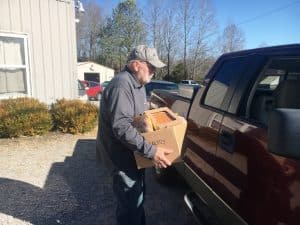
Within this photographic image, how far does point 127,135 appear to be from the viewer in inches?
102

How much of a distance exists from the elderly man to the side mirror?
144 cm

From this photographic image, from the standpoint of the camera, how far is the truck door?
187 cm

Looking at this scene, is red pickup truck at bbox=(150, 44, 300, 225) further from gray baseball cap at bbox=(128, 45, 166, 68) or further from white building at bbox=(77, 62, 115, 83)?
white building at bbox=(77, 62, 115, 83)

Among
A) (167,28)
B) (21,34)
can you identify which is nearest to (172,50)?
(167,28)

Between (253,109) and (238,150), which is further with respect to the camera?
(253,109)

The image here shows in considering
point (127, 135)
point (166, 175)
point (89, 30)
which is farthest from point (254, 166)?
point (89, 30)

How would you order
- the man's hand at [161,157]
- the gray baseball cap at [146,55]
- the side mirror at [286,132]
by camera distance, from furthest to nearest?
the gray baseball cap at [146,55] < the man's hand at [161,157] < the side mirror at [286,132]

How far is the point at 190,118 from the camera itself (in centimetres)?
360

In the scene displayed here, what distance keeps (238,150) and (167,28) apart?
44696mm

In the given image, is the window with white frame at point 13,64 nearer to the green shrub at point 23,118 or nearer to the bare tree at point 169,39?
the green shrub at point 23,118

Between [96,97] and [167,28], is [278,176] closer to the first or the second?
[96,97]

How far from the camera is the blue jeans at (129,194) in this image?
2.88m

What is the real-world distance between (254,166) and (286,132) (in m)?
0.99

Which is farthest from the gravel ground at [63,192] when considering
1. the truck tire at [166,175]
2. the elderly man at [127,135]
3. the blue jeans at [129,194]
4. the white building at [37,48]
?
the white building at [37,48]
